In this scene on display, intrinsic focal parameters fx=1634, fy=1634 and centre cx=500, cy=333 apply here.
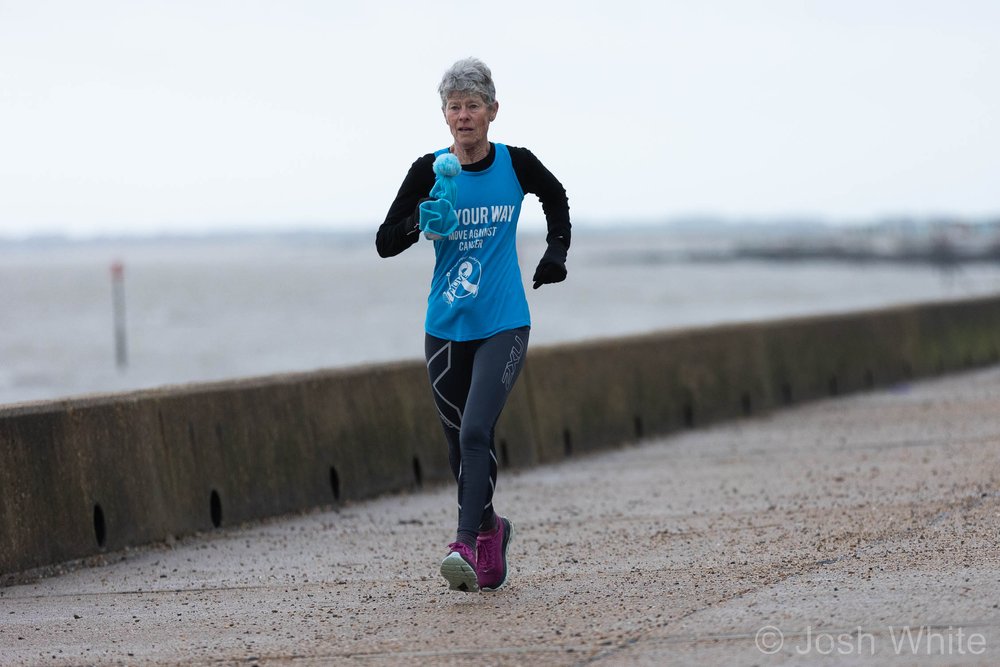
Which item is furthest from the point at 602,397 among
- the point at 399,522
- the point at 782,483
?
the point at 399,522

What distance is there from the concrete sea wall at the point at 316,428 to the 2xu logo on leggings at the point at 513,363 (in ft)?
8.15

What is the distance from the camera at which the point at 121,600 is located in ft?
21.5

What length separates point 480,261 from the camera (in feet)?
19.8

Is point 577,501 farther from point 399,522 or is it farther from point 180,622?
point 180,622

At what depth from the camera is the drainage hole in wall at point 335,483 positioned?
940 cm

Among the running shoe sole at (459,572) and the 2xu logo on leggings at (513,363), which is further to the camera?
the 2xu logo on leggings at (513,363)

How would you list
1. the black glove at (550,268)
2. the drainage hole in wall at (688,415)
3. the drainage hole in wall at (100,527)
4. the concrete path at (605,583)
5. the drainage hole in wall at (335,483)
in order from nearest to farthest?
the concrete path at (605,583) < the black glove at (550,268) < the drainage hole in wall at (100,527) < the drainage hole in wall at (335,483) < the drainage hole in wall at (688,415)

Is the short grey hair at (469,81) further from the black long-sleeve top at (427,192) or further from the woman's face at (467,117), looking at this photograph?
the black long-sleeve top at (427,192)

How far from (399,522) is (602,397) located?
3.88 metres

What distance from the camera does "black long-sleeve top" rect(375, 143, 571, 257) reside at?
19.7 ft

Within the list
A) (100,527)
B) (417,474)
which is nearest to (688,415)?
(417,474)

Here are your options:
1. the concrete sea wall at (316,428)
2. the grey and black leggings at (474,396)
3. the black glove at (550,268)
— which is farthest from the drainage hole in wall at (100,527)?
the black glove at (550,268)

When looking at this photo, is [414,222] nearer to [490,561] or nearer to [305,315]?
[490,561]

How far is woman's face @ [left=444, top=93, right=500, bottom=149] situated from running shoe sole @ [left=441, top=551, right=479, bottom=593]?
151cm
